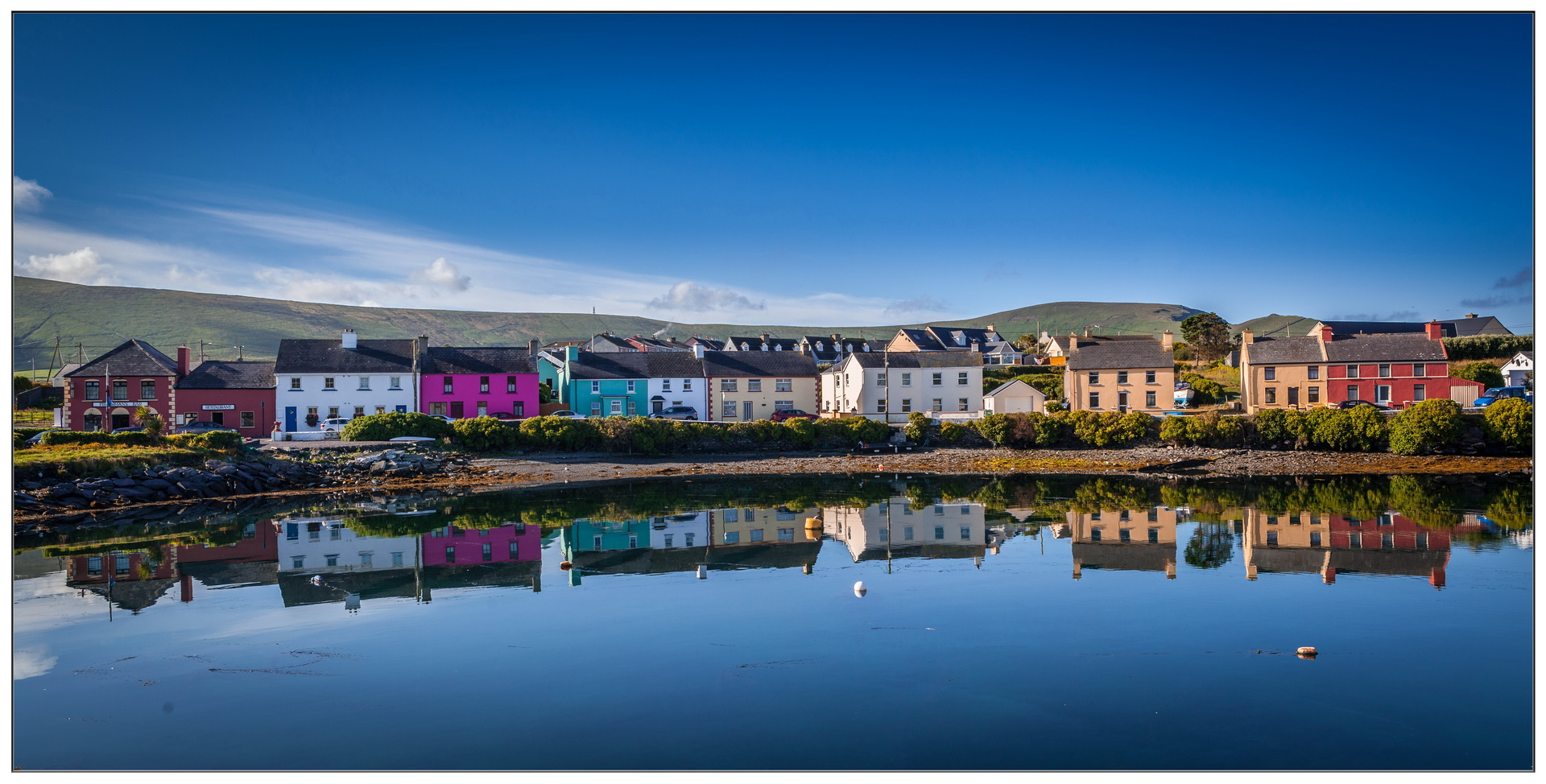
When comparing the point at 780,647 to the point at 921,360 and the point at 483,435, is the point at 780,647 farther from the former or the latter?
the point at 921,360

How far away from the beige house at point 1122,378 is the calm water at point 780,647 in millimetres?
33592

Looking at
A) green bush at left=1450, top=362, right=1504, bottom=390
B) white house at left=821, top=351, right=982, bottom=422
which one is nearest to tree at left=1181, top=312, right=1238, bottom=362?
green bush at left=1450, top=362, right=1504, bottom=390

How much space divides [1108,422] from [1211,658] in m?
38.1

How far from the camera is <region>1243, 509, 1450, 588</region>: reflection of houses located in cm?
1991

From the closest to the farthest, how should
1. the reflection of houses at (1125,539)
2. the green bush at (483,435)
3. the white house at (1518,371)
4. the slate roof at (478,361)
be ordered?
the reflection of houses at (1125,539) → the green bush at (483,435) → the slate roof at (478,361) → the white house at (1518,371)

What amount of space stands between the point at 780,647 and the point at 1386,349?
56826 mm

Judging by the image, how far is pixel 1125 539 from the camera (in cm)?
2475

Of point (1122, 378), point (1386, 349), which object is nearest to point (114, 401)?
point (1122, 378)

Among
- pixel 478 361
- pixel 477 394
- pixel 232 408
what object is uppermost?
pixel 478 361

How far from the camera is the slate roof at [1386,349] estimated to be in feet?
181

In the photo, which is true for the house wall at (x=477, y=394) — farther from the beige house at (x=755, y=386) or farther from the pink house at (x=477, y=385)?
the beige house at (x=755, y=386)

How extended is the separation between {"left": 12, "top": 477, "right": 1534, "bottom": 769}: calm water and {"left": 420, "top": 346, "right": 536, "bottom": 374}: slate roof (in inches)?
1239

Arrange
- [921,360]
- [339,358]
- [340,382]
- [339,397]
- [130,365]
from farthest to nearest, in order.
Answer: [921,360] < [339,358] < [340,382] < [339,397] < [130,365]

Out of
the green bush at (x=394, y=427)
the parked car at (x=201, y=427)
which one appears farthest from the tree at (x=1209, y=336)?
the parked car at (x=201, y=427)
